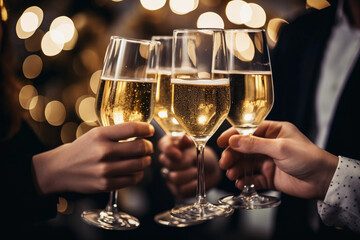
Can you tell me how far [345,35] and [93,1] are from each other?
1.63m

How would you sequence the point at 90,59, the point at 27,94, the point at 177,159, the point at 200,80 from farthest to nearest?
the point at 27,94
the point at 90,59
the point at 177,159
the point at 200,80

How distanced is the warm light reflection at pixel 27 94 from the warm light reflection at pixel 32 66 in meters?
0.15

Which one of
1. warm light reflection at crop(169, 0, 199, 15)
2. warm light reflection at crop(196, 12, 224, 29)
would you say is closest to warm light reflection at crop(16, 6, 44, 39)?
warm light reflection at crop(169, 0, 199, 15)

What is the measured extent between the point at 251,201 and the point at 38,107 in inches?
106

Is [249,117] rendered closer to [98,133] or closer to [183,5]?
[98,133]

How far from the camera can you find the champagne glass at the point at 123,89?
1050 millimetres

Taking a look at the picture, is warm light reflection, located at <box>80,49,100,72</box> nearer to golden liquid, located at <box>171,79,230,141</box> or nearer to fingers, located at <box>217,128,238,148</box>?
fingers, located at <box>217,128,238,148</box>

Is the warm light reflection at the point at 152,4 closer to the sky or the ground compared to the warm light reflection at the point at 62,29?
closer to the sky

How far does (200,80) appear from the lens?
3.21ft

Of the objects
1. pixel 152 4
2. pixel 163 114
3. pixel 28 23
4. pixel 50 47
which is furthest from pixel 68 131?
pixel 163 114

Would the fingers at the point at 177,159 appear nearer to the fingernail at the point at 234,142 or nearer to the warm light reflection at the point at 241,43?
the fingernail at the point at 234,142

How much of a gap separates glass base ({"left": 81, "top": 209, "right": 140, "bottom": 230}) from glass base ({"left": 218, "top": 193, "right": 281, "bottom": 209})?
272 millimetres

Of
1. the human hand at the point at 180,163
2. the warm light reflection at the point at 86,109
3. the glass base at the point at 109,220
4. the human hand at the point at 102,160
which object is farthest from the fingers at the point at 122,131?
the warm light reflection at the point at 86,109

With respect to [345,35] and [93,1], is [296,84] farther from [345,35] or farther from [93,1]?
[93,1]
